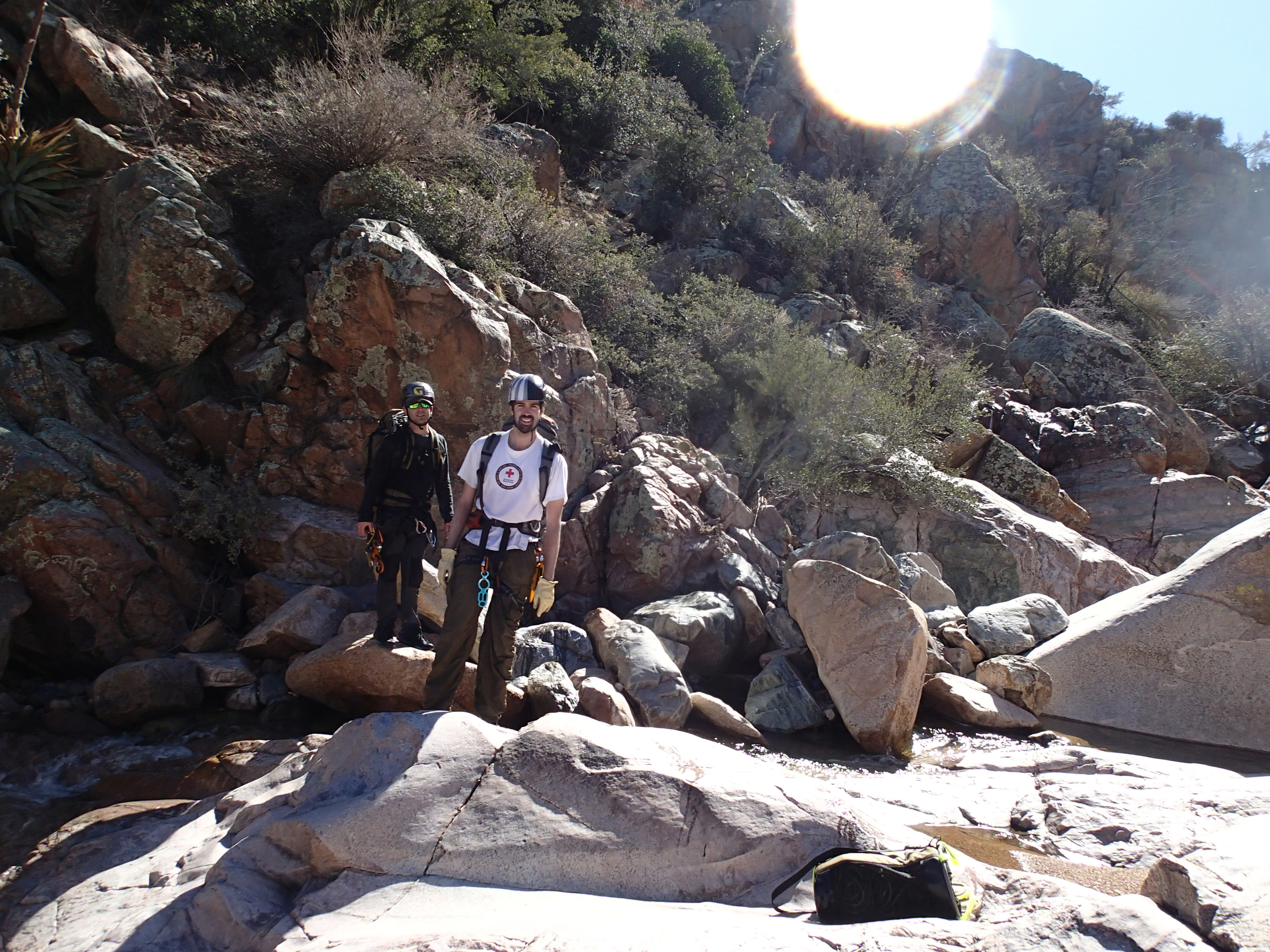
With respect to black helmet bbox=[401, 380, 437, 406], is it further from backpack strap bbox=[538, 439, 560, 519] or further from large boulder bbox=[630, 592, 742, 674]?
large boulder bbox=[630, 592, 742, 674]

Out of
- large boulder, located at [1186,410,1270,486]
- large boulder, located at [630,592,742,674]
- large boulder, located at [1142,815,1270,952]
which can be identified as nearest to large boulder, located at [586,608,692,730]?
large boulder, located at [630,592,742,674]

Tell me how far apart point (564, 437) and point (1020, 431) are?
10.1 metres

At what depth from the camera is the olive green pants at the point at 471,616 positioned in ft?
13.7

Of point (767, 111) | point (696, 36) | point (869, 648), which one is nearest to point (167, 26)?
point (869, 648)

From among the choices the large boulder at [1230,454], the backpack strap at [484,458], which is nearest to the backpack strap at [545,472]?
the backpack strap at [484,458]

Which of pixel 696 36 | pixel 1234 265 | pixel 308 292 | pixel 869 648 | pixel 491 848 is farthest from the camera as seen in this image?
pixel 1234 265

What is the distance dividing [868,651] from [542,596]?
2853mm

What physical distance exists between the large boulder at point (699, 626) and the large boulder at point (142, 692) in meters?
3.69

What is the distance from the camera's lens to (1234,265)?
97.0 feet

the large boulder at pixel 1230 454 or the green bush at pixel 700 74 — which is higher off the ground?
the green bush at pixel 700 74

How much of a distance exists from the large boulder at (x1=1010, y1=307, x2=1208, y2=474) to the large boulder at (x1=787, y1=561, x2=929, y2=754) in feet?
39.4

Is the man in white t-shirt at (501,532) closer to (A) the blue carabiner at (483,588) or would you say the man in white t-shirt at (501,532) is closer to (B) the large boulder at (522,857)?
(A) the blue carabiner at (483,588)

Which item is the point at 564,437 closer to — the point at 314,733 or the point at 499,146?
the point at 314,733

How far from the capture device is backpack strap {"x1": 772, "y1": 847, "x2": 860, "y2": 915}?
2693mm
